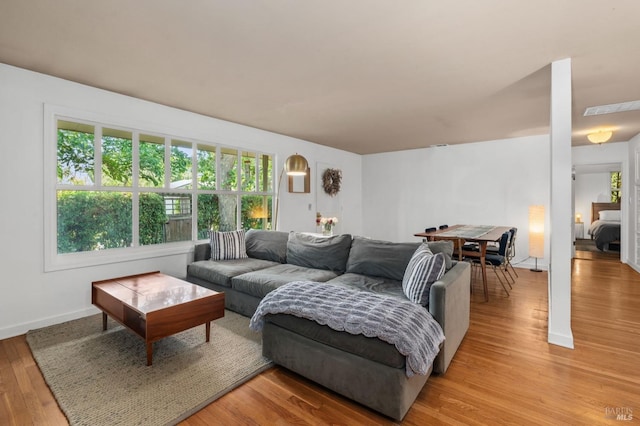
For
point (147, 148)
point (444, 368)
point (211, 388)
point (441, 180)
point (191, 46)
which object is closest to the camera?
point (211, 388)

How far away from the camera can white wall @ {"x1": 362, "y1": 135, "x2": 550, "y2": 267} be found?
5746 mm

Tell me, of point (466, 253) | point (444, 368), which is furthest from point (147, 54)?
point (466, 253)

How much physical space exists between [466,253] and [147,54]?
13.8ft

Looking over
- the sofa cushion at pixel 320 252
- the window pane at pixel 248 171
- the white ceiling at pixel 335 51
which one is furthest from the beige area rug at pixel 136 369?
the window pane at pixel 248 171

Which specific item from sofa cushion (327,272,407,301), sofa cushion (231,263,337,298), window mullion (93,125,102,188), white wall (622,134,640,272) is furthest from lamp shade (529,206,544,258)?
window mullion (93,125,102,188)

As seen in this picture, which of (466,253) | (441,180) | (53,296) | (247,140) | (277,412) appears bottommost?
(277,412)

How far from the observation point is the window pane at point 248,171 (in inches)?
198

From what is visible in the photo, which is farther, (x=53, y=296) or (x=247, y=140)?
(x=247, y=140)

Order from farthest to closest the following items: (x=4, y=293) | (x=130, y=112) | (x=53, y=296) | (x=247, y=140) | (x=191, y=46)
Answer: (x=247, y=140), (x=130, y=112), (x=53, y=296), (x=4, y=293), (x=191, y=46)

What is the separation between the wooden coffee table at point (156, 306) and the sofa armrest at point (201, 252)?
3.05 feet

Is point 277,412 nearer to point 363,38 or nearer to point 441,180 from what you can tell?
point 363,38

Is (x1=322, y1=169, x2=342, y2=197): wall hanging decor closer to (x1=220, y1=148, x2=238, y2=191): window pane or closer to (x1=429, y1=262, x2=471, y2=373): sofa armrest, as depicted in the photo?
(x1=220, y1=148, x2=238, y2=191): window pane

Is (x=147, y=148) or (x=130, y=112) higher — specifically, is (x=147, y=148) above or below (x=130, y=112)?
below

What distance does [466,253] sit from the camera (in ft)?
13.5
